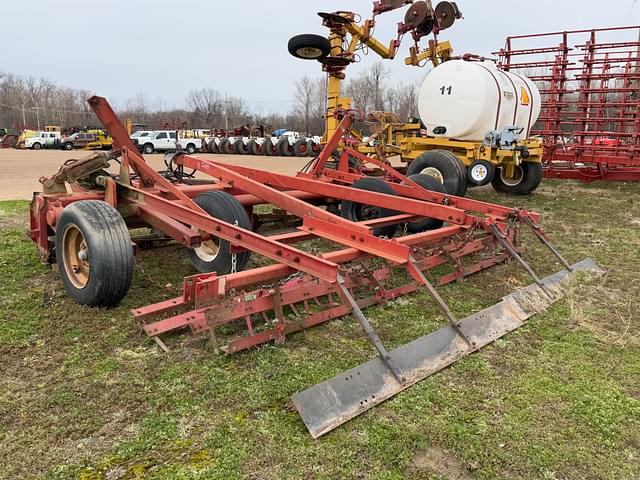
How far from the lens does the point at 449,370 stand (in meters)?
3.12

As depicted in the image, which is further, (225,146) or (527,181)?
(225,146)

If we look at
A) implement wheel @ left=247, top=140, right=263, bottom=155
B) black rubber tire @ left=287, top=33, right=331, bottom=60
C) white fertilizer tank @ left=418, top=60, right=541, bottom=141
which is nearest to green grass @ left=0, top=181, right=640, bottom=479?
white fertilizer tank @ left=418, top=60, right=541, bottom=141

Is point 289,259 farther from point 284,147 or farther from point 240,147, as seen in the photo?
point 240,147

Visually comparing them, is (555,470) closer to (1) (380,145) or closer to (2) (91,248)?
(2) (91,248)

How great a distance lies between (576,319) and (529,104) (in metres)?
7.47

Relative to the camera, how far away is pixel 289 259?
10.9 ft

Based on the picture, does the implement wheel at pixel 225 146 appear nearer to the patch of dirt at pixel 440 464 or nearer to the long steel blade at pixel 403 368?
the long steel blade at pixel 403 368

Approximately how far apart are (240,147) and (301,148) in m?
4.64

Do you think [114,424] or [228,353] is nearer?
[114,424]

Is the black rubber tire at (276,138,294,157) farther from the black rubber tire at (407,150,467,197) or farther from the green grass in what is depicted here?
the green grass

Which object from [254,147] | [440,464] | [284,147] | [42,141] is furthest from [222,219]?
[42,141]

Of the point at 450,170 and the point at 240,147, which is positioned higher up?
the point at 240,147

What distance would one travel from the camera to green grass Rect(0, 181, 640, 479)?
2.31 meters

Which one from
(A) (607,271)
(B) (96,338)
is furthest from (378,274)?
(A) (607,271)
